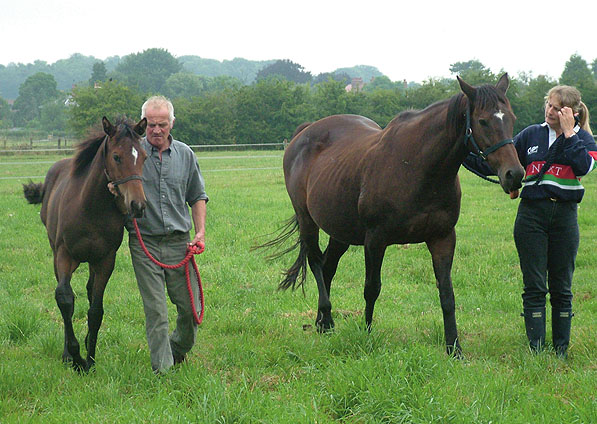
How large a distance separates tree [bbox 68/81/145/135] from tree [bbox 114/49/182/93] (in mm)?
65049

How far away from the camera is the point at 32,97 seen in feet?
303

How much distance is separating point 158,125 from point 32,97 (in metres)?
99.7

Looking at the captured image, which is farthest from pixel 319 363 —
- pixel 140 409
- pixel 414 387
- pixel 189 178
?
pixel 189 178

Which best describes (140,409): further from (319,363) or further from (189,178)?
(189,178)

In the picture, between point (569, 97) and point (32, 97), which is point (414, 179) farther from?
point (32, 97)

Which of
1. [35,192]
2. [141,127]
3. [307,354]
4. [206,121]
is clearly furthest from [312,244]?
[206,121]

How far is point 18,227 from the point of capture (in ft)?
32.2

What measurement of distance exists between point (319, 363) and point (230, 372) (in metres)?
0.63

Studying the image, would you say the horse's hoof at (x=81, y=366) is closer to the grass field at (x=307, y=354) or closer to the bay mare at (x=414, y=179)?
the grass field at (x=307, y=354)

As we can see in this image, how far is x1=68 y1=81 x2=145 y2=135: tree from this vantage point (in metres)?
43.9

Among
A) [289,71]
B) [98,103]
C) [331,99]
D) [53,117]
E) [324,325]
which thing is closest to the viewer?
[324,325]

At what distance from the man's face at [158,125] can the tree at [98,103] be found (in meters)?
41.6

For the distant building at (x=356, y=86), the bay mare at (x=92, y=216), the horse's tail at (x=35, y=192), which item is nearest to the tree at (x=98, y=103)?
the distant building at (x=356, y=86)

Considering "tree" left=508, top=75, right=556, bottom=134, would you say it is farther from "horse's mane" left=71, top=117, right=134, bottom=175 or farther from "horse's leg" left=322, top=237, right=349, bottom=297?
"horse's mane" left=71, top=117, right=134, bottom=175
